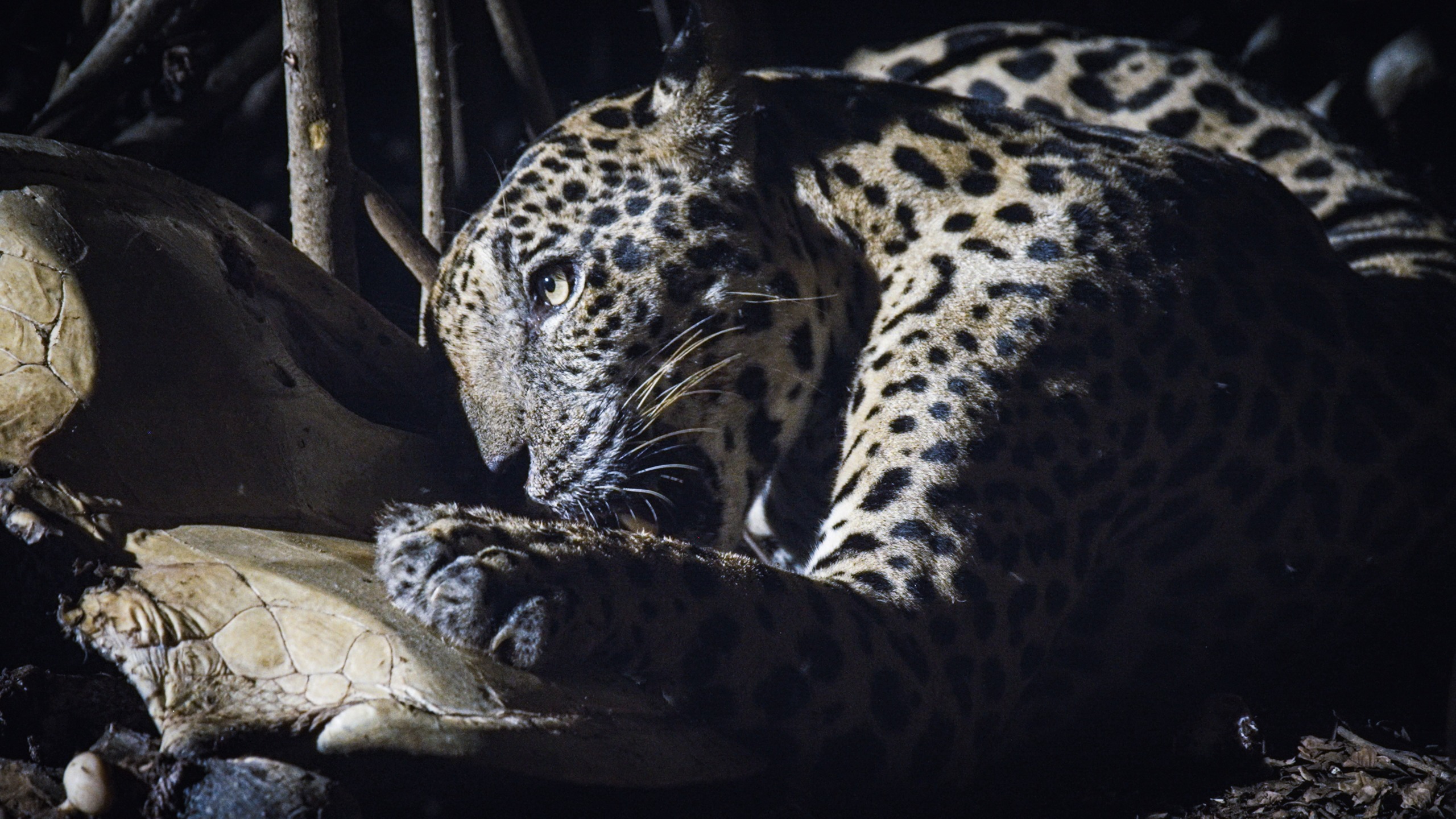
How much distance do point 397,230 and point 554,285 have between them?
3.68 ft

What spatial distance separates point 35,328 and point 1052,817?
226 cm

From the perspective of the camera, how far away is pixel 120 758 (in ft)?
6.18

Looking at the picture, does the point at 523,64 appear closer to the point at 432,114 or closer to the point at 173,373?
the point at 432,114

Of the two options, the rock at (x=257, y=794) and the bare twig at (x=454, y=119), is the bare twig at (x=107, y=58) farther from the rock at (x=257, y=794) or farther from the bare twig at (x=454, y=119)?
the rock at (x=257, y=794)

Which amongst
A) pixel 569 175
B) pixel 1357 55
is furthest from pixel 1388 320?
pixel 569 175

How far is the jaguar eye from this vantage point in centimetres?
302

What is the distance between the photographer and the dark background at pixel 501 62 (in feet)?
14.7

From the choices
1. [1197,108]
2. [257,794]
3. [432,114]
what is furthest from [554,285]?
[1197,108]

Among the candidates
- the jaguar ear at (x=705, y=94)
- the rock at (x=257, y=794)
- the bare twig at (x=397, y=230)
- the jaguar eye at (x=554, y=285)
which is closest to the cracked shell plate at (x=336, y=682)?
the rock at (x=257, y=794)

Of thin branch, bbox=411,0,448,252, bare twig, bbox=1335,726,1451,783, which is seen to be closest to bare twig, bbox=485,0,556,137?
thin branch, bbox=411,0,448,252

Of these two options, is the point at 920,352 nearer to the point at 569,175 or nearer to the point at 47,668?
the point at 569,175

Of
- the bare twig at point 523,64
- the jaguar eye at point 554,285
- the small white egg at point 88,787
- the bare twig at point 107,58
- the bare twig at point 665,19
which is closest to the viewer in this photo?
the small white egg at point 88,787

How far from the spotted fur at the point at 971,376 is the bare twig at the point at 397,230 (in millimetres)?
687

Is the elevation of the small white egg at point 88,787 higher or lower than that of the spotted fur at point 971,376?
lower
